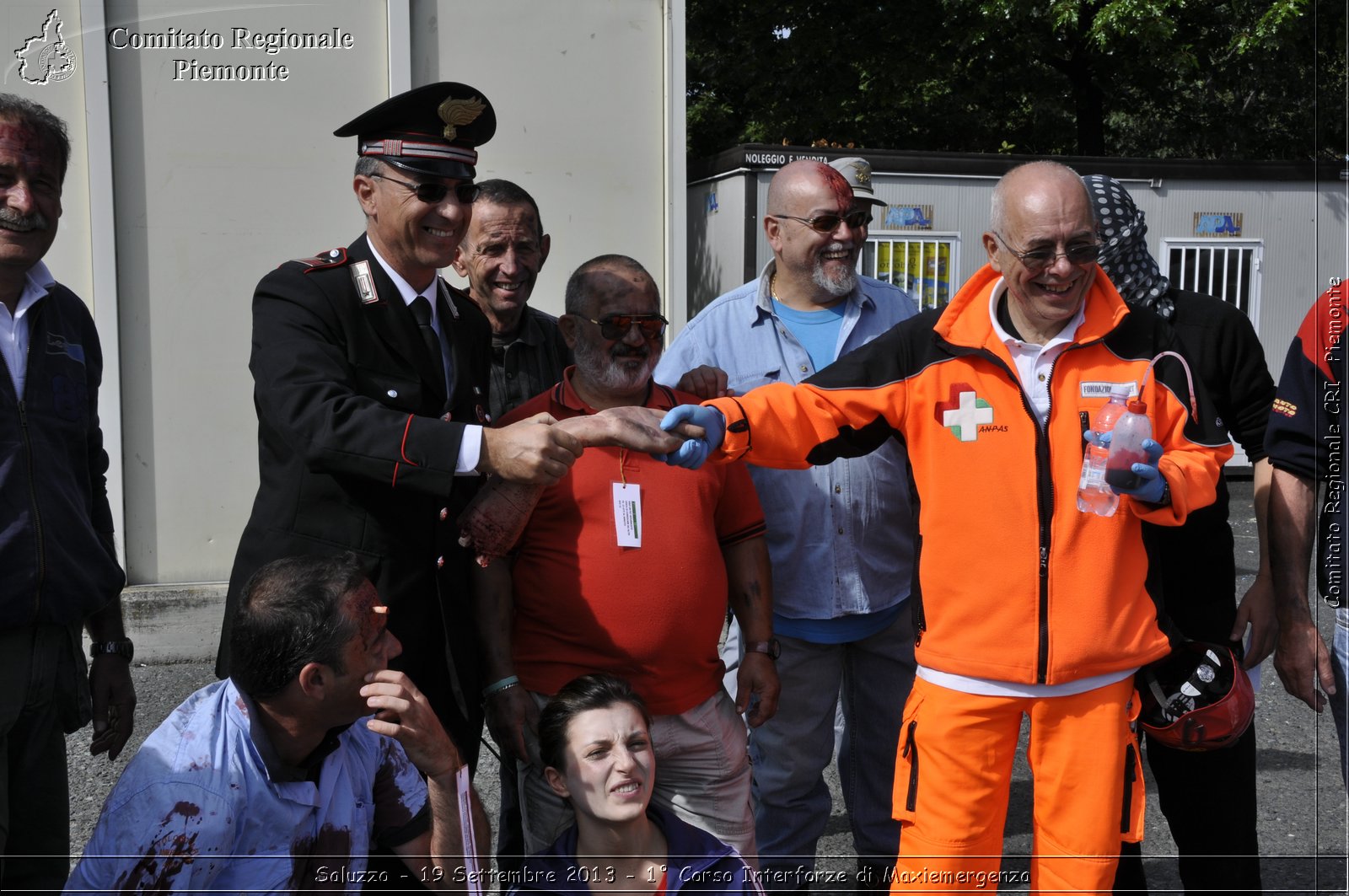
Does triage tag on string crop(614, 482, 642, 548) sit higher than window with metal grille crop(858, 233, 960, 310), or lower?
lower

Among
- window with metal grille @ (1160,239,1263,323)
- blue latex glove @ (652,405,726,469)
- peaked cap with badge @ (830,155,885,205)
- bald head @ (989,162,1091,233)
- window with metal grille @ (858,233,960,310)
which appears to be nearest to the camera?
bald head @ (989,162,1091,233)

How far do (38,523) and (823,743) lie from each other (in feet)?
7.57

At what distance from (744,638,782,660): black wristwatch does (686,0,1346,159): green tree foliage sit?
13664 mm

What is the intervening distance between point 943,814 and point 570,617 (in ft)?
3.46

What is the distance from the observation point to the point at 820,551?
3.62m

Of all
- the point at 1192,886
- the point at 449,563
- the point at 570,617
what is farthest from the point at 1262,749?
the point at 449,563

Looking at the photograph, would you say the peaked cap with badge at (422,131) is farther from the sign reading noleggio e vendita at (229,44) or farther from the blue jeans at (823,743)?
the sign reading noleggio e vendita at (229,44)

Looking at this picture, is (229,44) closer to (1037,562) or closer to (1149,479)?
(1037,562)

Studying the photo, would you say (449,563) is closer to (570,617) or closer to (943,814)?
(570,617)

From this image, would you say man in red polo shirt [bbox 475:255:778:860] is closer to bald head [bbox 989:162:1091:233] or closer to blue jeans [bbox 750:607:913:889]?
blue jeans [bbox 750:607:913:889]

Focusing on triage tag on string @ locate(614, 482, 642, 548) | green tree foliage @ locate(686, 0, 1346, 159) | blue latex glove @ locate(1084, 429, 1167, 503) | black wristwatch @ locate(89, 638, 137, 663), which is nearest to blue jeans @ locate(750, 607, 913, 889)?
triage tag on string @ locate(614, 482, 642, 548)

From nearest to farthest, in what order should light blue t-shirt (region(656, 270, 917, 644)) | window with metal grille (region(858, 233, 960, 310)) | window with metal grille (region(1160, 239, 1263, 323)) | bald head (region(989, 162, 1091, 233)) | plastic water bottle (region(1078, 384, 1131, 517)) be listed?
plastic water bottle (region(1078, 384, 1131, 517)) → bald head (region(989, 162, 1091, 233)) → light blue t-shirt (region(656, 270, 917, 644)) → window with metal grille (region(858, 233, 960, 310)) → window with metal grille (region(1160, 239, 1263, 323))

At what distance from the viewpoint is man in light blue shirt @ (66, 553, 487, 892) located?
7.64 feet

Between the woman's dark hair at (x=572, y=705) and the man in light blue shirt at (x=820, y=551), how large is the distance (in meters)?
0.84
